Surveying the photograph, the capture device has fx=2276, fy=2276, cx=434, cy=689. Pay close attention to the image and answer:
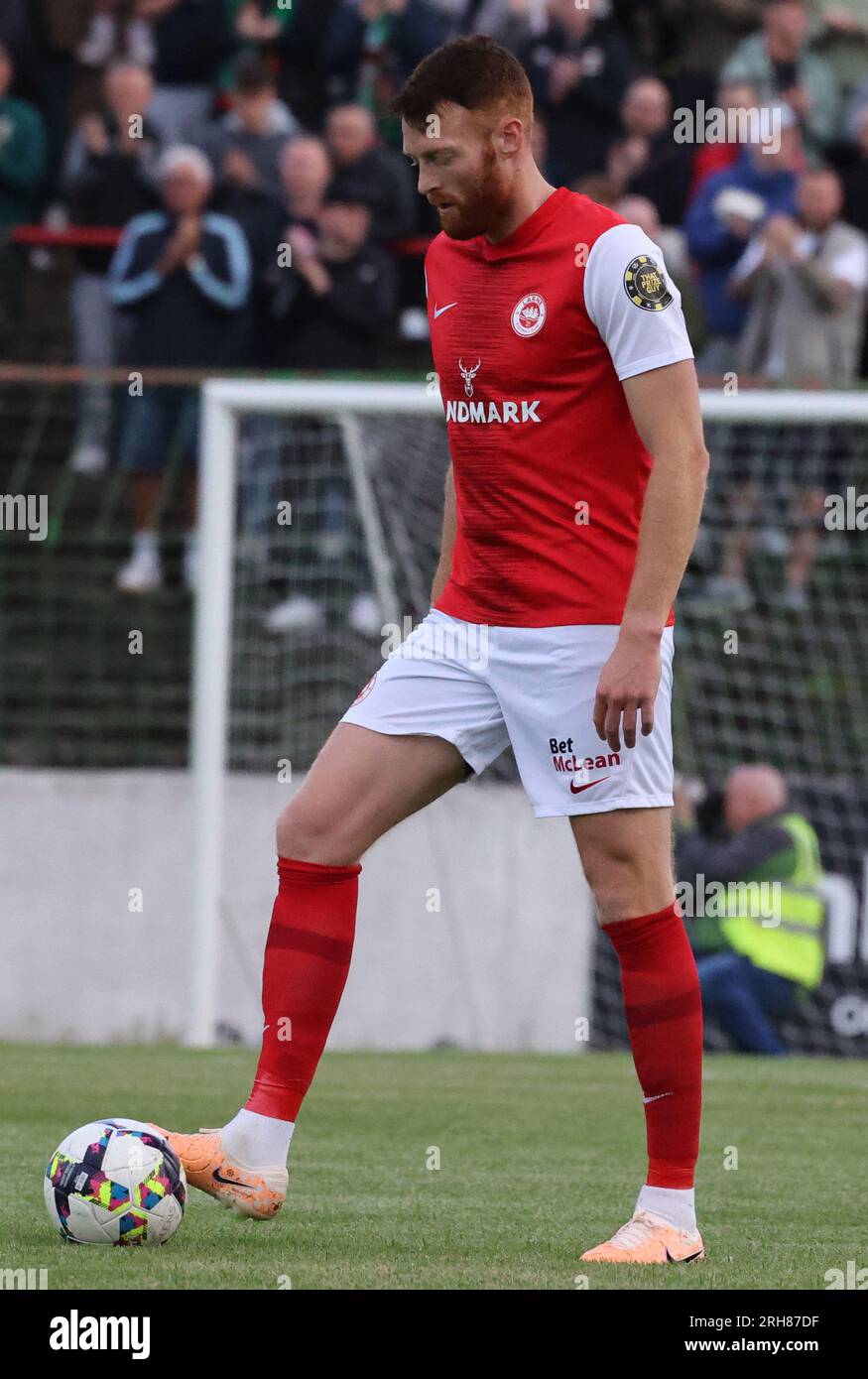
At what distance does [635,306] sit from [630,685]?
2.28ft

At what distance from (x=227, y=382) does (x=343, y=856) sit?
5132mm

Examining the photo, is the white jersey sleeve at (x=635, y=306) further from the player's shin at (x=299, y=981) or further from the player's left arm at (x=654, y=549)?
the player's shin at (x=299, y=981)

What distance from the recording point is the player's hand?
417 centimetres

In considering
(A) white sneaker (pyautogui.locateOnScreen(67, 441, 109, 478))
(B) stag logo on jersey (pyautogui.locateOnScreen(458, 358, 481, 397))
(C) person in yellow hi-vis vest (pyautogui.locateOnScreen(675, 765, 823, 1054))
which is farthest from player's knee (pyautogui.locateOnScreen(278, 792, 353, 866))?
(A) white sneaker (pyautogui.locateOnScreen(67, 441, 109, 478))

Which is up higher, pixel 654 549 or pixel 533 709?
pixel 654 549

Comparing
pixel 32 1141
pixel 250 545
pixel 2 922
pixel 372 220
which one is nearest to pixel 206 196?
pixel 372 220

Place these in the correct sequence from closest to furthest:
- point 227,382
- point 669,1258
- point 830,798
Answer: point 669,1258 < point 227,382 < point 830,798

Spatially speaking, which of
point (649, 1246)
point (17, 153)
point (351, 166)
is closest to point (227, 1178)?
point (649, 1246)

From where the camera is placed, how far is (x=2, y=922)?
1047cm

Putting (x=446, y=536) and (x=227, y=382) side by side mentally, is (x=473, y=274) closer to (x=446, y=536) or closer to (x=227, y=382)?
(x=446, y=536)

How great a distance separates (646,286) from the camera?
13.7ft

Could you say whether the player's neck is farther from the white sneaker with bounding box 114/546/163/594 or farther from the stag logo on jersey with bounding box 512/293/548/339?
the white sneaker with bounding box 114/546/163/594

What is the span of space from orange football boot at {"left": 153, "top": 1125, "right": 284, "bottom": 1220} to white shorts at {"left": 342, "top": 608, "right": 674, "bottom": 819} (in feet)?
2.90

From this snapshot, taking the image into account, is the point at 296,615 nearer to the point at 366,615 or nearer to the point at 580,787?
the point at 366,615
